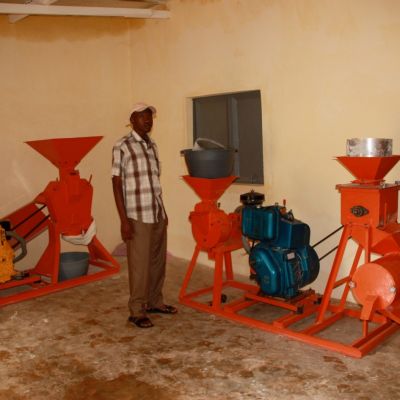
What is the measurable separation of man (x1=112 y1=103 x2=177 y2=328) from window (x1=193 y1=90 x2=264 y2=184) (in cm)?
148

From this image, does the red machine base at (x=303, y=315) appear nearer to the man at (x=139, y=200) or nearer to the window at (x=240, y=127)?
the man at (x=139, y=200)

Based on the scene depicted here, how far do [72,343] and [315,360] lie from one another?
1.68m

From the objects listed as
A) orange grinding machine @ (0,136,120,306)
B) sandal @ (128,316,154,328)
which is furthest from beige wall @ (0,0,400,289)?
sandal @ (128,316,154,328)

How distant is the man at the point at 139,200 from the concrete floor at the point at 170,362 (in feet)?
1.07

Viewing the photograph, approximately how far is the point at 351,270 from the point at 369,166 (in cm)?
85

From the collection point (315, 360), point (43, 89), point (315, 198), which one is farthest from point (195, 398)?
point (43, 89)

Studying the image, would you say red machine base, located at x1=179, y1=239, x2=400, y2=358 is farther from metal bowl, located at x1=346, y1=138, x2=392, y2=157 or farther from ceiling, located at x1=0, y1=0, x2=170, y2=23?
ceiling, located at x1=0, y1=0, x2=170, y2=23

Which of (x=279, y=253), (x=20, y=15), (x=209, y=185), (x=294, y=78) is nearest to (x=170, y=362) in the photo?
(x=279, y=253)

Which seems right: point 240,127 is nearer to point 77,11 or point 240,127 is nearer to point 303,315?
point 77,11

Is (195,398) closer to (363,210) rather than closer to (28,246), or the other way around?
(363,210)

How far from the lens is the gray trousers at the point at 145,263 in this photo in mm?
3799

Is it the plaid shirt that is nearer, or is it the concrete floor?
the concrete floor

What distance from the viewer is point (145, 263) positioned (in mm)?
3844

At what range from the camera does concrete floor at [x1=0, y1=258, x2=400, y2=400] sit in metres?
2.91
